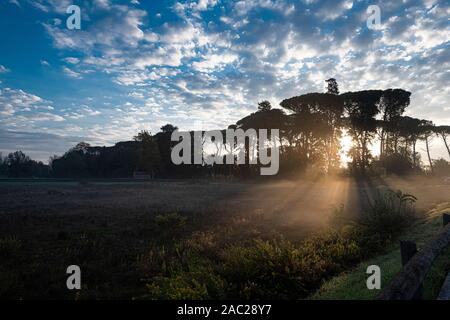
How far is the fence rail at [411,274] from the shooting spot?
11.3 feet

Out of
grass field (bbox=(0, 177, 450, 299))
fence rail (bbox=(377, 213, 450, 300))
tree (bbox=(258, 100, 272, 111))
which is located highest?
tree (bbox=(258, 100, 272, 111))

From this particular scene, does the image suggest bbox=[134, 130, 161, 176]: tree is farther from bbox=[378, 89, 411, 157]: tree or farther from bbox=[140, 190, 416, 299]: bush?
bbox=[140, 190, 416, 299]: bush

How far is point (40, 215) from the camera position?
15.4 m

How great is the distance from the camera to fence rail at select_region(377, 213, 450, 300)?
3.44 meters

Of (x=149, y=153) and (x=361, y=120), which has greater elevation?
(x=361, y=120)

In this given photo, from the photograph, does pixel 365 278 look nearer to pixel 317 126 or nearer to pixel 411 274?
pixel 411 274

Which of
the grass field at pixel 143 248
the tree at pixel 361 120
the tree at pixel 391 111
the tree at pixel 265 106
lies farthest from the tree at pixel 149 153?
the grass field at pixel 143 248

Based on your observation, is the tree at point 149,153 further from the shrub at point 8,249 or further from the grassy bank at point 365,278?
the grassy bank at point 365,278

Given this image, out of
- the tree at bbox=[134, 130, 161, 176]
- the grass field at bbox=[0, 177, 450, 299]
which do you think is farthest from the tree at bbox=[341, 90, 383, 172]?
the tree at bbox=[134, 130, 161, 176]

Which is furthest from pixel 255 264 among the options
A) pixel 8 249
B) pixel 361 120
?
pixel 361 120

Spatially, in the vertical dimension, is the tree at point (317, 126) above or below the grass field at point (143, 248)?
above

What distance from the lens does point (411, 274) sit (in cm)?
387

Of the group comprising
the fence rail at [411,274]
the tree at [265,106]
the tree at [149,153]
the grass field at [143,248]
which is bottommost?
the grass field at [143,248]
